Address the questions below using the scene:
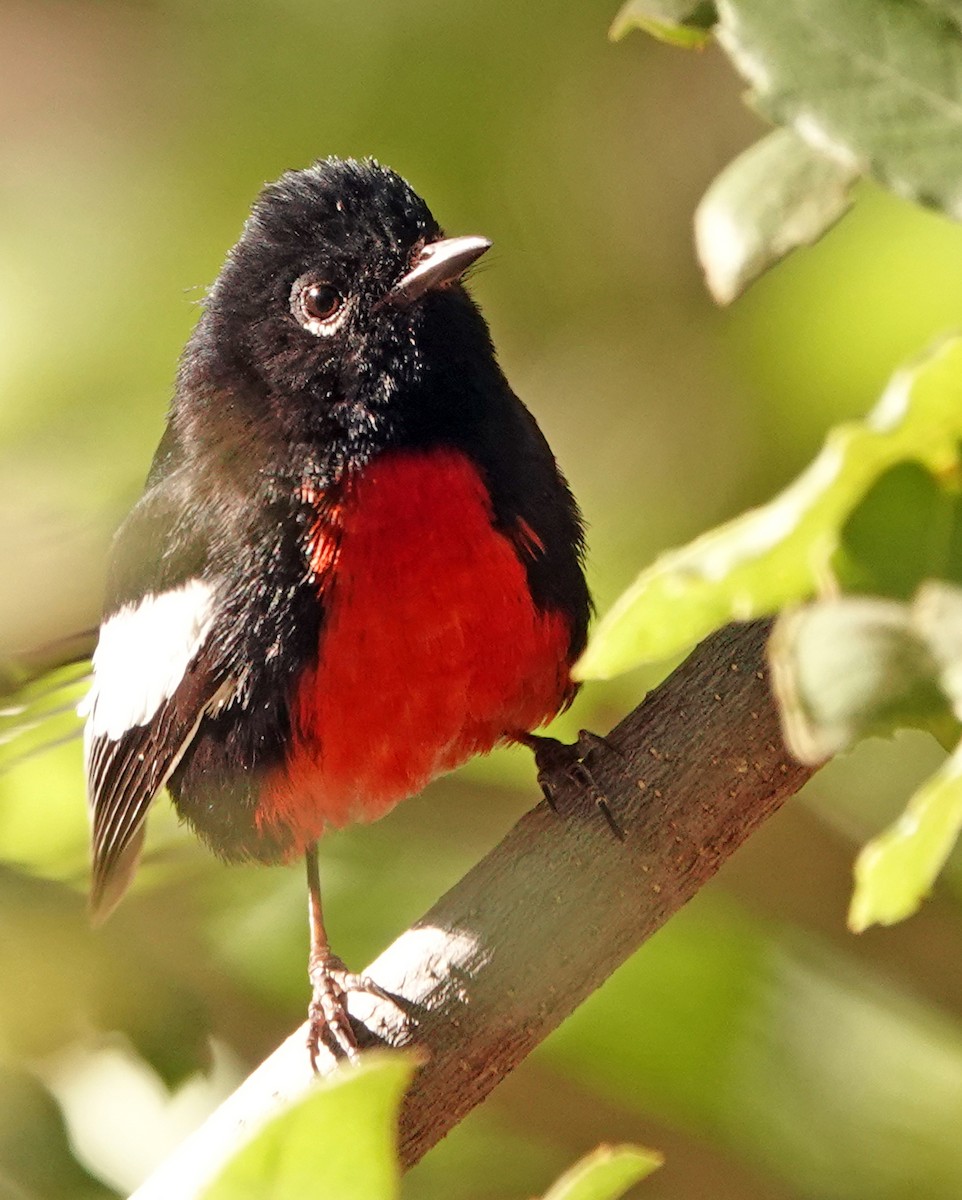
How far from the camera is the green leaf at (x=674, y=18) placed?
30.6 inches

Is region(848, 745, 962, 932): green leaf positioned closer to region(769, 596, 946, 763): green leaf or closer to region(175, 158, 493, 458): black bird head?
region(769, 596, 946, 763): green leaf

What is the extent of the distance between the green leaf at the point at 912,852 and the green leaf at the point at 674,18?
16.0 inches

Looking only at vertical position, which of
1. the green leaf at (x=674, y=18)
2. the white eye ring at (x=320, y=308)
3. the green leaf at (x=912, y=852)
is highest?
the white eye ring at (x=320, y=308)

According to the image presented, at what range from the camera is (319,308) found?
6.75ft

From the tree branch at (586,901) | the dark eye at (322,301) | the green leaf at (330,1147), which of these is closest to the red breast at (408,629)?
the dark eye at (322,301)

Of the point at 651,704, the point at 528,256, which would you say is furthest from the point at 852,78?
the point at 528,256

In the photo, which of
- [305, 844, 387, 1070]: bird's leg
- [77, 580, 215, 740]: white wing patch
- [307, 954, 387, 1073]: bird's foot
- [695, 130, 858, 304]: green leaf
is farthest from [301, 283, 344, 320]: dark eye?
[695, 130, 858, 304]: green leaf

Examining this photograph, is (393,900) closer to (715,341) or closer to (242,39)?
(715,341)

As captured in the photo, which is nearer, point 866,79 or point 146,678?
point 866,79

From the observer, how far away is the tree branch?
147cm

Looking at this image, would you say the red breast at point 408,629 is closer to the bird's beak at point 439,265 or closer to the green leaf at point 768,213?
the bird's beak at point 439,265

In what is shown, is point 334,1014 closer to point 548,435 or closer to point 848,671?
point 548,435

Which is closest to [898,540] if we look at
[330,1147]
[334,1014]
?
[330,1147]

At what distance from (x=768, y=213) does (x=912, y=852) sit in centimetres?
30
